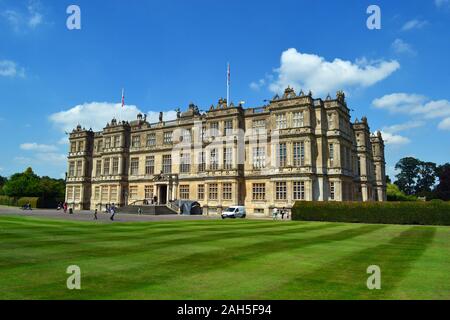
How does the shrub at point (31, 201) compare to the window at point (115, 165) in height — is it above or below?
below

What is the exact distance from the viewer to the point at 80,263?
10.4 m

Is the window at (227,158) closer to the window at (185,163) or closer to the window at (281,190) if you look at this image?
the window at (185,163)

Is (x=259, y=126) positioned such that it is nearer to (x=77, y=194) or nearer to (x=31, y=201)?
(x=77, y=194)

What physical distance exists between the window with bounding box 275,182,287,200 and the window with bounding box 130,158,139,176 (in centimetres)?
2628

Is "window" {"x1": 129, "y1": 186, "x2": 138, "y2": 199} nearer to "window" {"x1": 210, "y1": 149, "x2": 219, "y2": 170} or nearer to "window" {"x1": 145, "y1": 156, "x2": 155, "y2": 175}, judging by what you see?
"window" {"x1": 145, "y1": 156, "x2": 155, "y2": 175}

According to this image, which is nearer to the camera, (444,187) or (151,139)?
(151,139)

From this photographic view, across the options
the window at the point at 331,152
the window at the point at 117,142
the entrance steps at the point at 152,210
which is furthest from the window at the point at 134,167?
the window at the point at 331,152

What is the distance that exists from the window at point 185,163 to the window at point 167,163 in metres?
2.42

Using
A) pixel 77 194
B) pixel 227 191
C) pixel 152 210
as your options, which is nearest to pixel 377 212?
pixel 227 191

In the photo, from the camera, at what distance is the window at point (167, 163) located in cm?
5488

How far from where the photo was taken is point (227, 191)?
1868 inches

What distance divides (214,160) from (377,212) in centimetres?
2318
